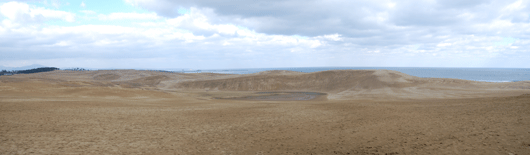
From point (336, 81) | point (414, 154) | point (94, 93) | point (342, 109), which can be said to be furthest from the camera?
point (336, 81)

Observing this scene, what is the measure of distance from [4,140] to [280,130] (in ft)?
34.0

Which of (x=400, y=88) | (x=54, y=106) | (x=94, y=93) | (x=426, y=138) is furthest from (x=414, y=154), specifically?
(x=400, y=88)

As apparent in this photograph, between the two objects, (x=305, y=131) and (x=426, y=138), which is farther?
(x=305, y=131)

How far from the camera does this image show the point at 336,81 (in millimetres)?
52719

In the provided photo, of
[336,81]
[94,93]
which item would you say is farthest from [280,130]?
[336,81]

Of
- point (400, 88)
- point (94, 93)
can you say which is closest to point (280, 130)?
point (94, 93)

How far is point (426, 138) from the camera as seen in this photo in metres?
9.79

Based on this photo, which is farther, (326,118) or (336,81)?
(336,81)

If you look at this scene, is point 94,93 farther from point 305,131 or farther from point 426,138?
point 426,138

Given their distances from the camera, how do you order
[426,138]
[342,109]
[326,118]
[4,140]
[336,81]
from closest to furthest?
1. [4,140]
2. [426,138]
3. [326,118]
4. [342,109]
5. [336,81]

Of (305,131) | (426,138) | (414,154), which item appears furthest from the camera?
(305,131)

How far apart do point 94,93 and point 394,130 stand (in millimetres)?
28525

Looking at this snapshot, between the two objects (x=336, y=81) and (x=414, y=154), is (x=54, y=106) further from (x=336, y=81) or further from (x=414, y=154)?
(x=336, y=81)

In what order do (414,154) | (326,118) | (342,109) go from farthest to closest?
(342,109) < (326,118) < (414,154)
